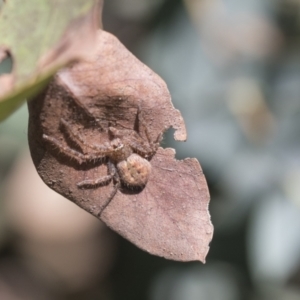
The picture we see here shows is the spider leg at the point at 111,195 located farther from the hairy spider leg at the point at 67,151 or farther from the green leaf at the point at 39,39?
the green leaf at the point at 39,39

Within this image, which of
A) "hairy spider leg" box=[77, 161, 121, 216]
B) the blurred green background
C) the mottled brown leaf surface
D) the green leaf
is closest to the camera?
the green leaf

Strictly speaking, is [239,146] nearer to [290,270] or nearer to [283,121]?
[283,121]

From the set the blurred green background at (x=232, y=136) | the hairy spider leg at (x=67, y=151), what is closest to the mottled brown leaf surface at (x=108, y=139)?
the hairy spider leg at (x=67, y=151)

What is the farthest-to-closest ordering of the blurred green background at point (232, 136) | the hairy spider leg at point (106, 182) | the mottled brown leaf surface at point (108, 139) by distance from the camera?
the blurred green background at point (232, 136) → the hairy spider leg at point (106, 182) → the mottled brown leaf surface at point (108, 139)

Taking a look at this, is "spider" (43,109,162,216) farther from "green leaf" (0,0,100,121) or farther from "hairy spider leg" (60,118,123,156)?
"green leaf" (0,0,100,121)

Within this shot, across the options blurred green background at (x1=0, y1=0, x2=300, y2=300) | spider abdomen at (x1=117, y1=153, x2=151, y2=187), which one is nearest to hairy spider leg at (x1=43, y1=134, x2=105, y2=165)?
spider abdomen at (x1=117, y1=153, x2=151, y2=187)

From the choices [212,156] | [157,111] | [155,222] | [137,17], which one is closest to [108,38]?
[157,111]

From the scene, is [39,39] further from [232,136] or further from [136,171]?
[232,136]
